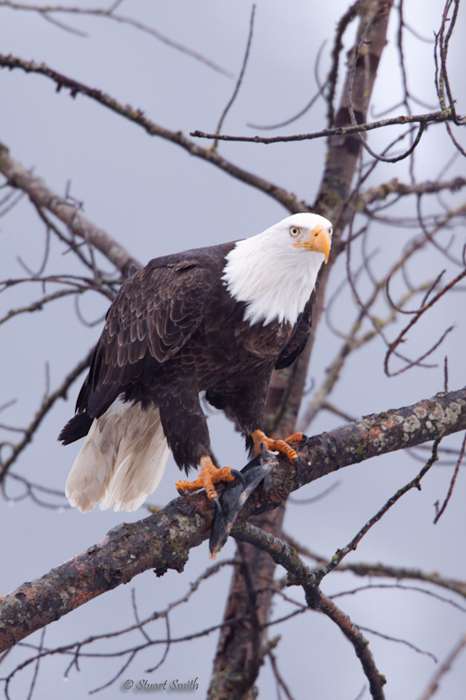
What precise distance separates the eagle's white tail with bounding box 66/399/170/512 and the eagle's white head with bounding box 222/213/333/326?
74cm

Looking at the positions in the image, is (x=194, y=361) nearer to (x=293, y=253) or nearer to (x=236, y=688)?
(x=293, y=253)

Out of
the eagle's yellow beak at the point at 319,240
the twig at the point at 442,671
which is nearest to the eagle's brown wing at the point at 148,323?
the eagle's yellow beak at the point at 319,240

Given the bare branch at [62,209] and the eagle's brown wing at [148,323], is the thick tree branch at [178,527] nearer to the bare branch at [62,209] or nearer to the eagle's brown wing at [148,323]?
the eagle's brown wing at [148,323]

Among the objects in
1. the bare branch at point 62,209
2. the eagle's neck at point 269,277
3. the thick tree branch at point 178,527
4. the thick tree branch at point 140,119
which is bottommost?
the thick tree branch at point 178,527

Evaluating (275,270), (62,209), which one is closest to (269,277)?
(275,270)

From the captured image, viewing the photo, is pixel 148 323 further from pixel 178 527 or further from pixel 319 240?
pixel 178 527

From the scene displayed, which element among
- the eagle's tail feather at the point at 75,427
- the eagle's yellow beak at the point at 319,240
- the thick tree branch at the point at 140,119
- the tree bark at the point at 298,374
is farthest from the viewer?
the thick tree branch at the point at 140,119

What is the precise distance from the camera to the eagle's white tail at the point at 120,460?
9.55 ft

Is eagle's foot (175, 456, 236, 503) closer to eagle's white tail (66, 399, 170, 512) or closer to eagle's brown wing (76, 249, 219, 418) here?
eagle's brown wing (76, 249, 219, 418)

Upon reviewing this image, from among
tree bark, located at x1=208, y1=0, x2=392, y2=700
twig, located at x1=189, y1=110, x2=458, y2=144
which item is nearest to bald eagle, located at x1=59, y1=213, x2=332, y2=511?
tree bark, located at x1=208, y1=0, x2=392, y2=700

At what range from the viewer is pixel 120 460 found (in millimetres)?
2988

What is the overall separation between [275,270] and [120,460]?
118 centimetres

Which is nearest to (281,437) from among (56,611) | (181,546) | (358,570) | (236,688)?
(358,570)

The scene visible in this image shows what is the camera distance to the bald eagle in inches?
93.0
